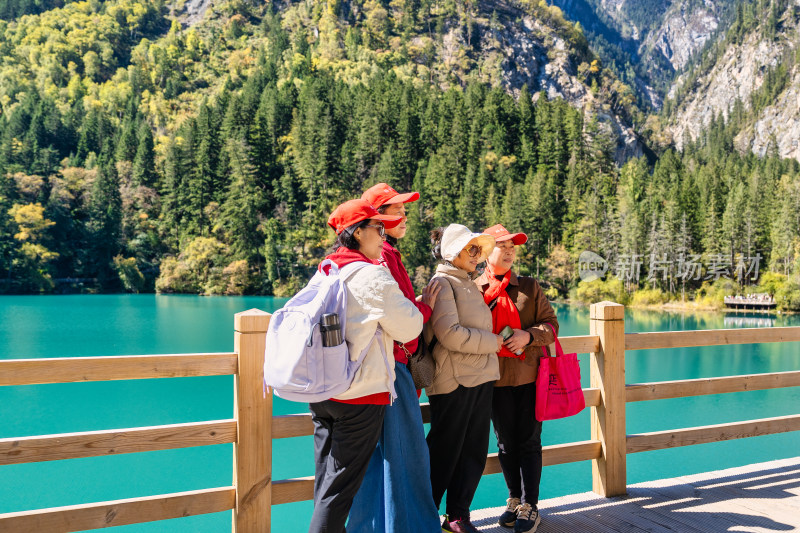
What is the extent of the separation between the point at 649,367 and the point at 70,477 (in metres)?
18.7

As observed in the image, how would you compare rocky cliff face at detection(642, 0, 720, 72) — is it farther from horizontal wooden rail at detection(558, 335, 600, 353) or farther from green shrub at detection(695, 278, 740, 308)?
horizontal wooden rail at detection(558, 335, 600, 353)

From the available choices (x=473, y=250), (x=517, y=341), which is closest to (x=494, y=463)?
(x=517, y=341)

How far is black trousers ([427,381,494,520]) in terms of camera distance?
2.83 m

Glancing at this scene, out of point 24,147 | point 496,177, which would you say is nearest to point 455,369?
point 496,177

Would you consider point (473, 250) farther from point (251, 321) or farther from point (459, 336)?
point (251, 321)

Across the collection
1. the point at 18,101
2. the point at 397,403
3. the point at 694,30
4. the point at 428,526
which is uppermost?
the point at 694,30

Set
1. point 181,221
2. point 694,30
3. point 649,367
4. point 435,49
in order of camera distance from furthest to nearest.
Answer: point 694,30, point 435,49, point 181,221, point 649,367

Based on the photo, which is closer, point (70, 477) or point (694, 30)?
point (70, 477)

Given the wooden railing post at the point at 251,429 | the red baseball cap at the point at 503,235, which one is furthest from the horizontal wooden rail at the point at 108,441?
the red baseball cap at the point at 503,235

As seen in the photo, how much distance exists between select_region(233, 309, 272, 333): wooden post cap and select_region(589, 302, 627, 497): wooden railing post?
6.07 feet

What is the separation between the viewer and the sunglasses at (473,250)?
290 cm

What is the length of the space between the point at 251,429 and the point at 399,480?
2.24 feet

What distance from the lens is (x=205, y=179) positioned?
62250mm

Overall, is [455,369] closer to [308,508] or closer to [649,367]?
[308,508]
